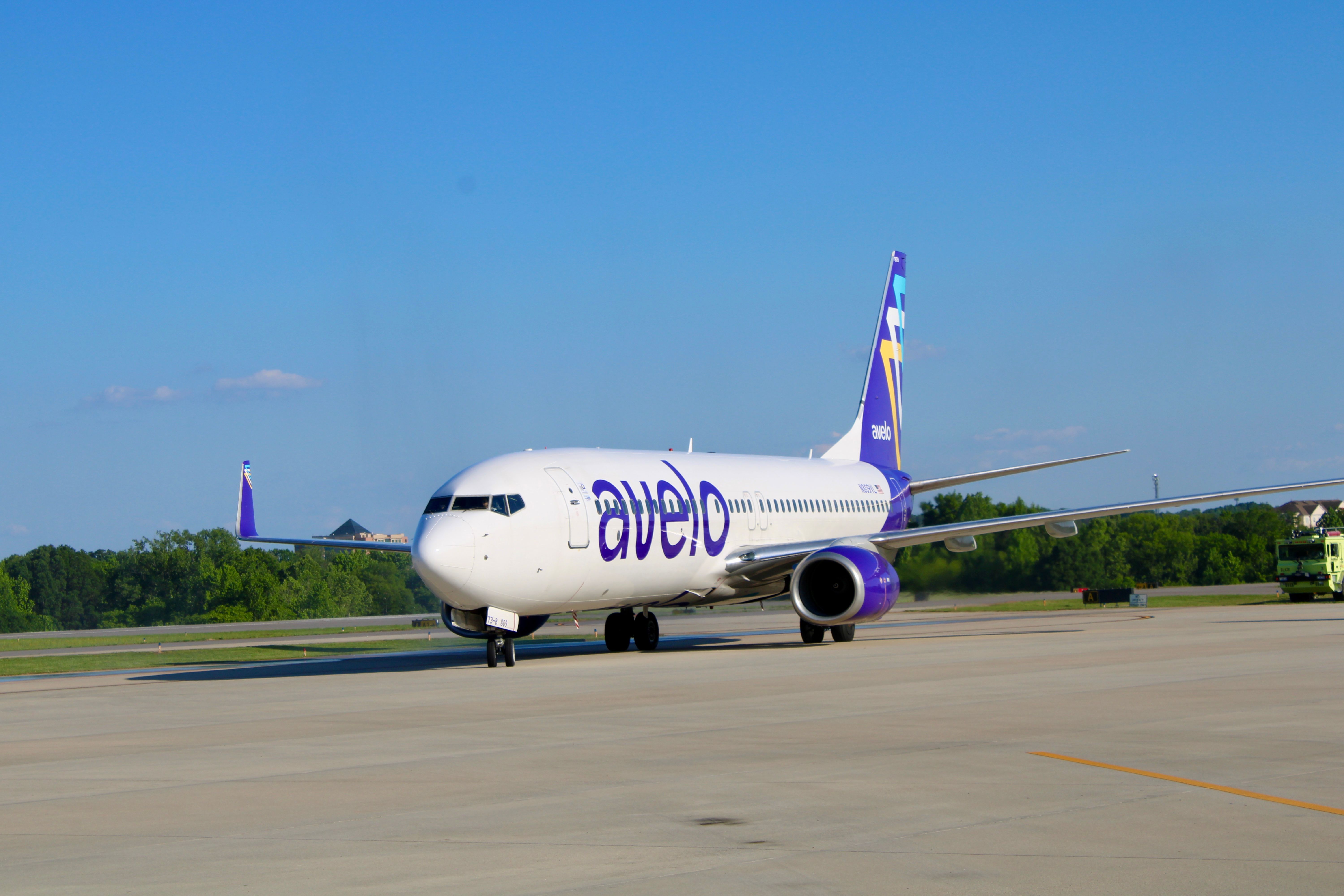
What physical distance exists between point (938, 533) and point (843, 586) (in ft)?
10.3

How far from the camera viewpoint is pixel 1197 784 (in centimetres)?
877

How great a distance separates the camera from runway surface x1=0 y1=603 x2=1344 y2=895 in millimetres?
6660

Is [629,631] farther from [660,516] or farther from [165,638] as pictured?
[165,638]

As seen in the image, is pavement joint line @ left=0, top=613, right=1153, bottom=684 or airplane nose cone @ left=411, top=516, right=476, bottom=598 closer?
airplane nose cone @ left=411, top=516, right=476, bottom=598

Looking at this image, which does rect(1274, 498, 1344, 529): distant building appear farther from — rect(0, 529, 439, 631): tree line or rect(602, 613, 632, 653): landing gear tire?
rect(602, 613, 632, 653): landing gear tire

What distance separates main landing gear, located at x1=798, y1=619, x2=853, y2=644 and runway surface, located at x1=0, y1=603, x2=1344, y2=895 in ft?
21.6

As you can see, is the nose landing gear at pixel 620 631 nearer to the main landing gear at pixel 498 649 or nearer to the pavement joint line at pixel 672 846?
the main landing gear at pixel 498 649

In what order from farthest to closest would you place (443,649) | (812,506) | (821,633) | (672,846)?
(443,649), (812,506), (821,633), (672,846)

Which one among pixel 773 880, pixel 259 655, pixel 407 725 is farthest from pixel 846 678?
pixel 259 655

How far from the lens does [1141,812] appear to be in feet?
25.8

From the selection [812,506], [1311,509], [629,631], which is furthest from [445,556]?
[1311,509]

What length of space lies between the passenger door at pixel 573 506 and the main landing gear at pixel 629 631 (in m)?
4.98

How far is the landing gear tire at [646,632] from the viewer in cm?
2741

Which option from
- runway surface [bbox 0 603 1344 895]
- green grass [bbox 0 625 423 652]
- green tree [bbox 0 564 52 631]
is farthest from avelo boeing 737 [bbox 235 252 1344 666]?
green tree [bbox 0 564 52 631]
